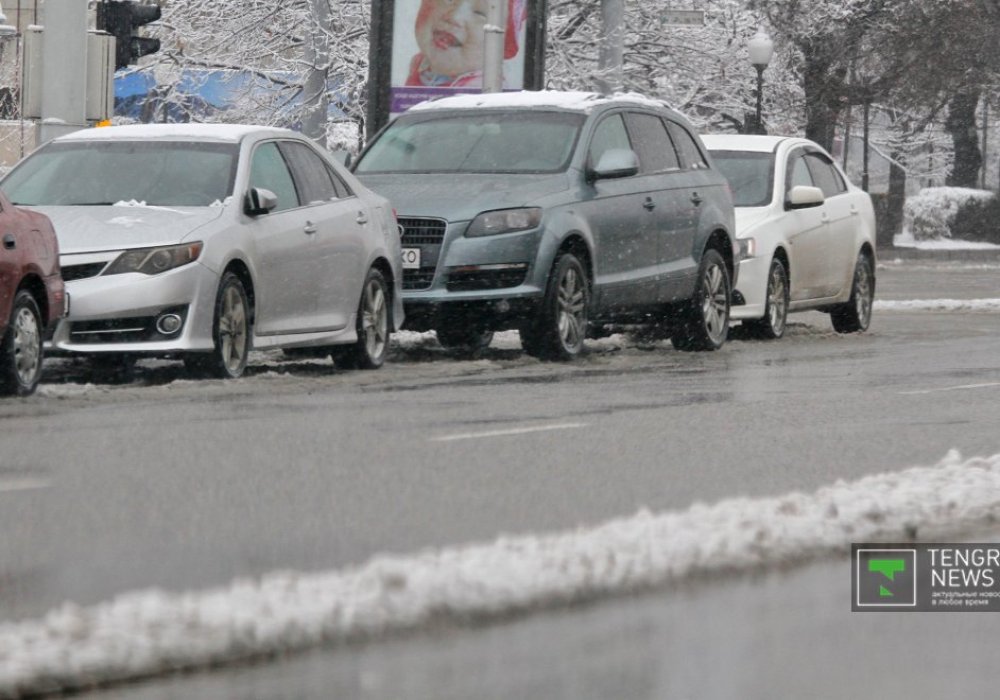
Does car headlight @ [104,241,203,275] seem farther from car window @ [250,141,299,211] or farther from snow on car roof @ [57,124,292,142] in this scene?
snow on car roof @ [57,124,292,142]

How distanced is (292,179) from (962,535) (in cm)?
770

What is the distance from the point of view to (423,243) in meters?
15.2

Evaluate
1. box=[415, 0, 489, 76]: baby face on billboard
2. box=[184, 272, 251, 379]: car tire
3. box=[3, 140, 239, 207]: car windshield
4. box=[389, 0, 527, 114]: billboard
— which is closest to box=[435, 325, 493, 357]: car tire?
box=[3, 140, 239, 207]: car windshield

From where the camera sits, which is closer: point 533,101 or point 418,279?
point 418,279

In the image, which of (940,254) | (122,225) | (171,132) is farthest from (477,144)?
(940,254)

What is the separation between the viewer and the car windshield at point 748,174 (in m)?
19.5

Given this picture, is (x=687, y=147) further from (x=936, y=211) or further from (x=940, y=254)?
(x=936, y=211)

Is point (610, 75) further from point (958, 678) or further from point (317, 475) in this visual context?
point (958, 678)

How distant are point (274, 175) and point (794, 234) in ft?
20.6

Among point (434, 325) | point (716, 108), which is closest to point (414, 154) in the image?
point (434, 325)

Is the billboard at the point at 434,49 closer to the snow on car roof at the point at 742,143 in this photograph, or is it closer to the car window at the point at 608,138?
the snow on car roof at the point at 742,143

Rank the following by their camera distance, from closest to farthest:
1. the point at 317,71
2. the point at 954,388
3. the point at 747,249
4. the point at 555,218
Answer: the point at 954,388
the point at 555,218
the point at 747,249
the point at 317,71

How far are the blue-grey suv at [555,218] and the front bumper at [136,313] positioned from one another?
268 centimetres

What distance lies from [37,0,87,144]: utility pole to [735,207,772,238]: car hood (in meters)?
5.22
